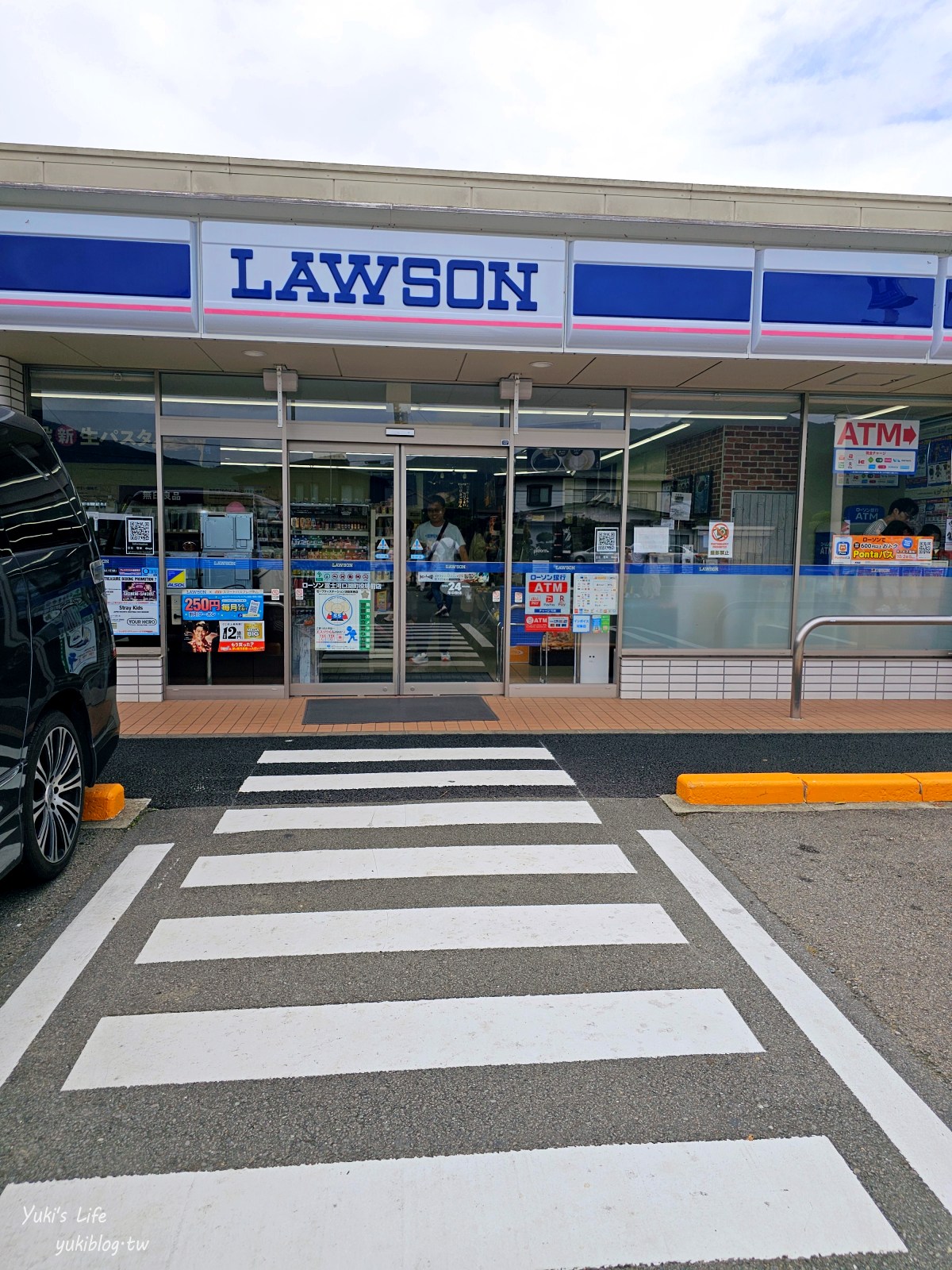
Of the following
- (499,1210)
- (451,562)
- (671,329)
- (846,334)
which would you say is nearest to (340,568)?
(451,562)

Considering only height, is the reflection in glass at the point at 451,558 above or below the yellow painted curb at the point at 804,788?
above

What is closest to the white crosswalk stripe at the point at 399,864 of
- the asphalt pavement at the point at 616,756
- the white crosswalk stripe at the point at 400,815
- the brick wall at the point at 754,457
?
the white crosswalk stripe at the point at 400,815

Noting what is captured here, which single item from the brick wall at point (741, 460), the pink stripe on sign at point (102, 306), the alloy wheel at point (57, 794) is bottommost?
the alloy wheel at point (57, 794)

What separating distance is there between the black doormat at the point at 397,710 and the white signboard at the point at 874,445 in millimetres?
4817

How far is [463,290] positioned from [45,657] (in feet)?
15.3

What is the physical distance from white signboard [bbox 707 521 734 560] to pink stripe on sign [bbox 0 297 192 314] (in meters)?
5.62

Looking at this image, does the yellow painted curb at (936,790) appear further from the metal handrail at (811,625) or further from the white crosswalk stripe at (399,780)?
the white crosswalk stripe at (399,780)

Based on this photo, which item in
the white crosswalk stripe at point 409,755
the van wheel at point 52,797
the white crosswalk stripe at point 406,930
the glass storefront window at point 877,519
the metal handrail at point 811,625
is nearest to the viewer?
the white crosswalk stripe at point 406,930

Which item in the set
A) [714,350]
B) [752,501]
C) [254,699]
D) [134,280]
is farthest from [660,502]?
[134,280]

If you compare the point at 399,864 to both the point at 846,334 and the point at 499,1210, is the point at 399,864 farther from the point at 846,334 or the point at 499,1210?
the point at 846,334

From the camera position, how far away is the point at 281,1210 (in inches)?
91.7

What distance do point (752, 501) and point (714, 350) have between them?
229cm

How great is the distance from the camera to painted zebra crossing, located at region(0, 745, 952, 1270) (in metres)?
2.26

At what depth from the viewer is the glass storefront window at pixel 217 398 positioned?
28.0 ft
